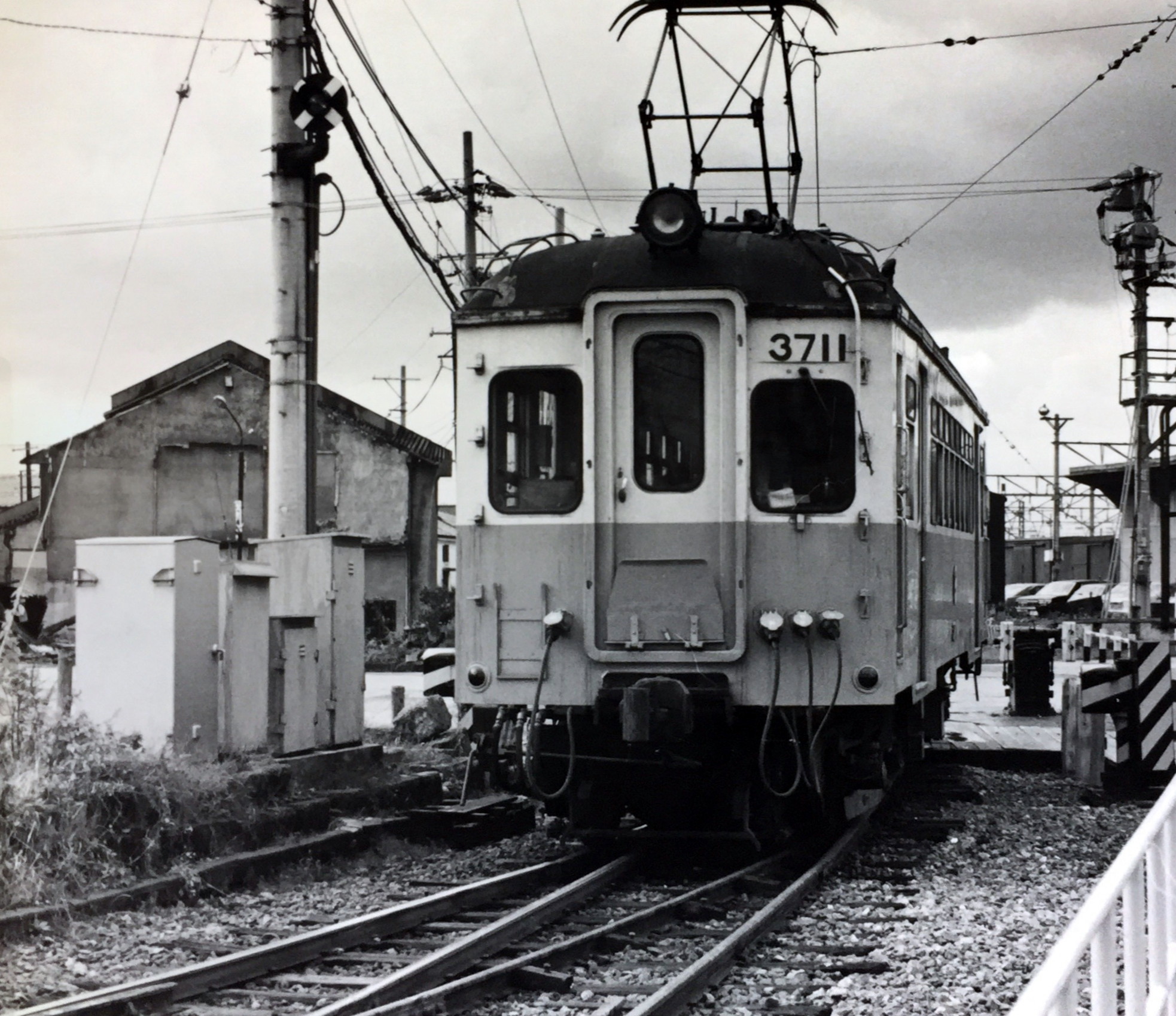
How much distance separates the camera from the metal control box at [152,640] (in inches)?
Result: 351

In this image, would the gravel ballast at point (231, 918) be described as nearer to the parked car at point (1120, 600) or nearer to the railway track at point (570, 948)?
the railway track at point (570, 948)

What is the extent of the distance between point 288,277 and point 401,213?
272 centimetres

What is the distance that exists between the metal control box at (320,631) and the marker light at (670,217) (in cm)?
370

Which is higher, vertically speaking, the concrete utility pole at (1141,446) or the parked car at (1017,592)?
the concrete utility pole at (1141,446)

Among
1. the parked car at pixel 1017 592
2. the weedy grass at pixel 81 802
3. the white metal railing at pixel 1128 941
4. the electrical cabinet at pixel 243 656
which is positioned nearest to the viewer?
the white metal railing at pixel 1128 941

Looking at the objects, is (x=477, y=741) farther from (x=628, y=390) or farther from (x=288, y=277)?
(x=288, y=277)

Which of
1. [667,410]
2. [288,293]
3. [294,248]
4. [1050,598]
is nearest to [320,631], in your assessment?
[288,293]

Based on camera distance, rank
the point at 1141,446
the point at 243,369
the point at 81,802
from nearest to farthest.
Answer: the point at 81,802
the point at 1141,446
the point at 243,369

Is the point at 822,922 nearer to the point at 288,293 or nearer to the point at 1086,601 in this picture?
the point at 288,293

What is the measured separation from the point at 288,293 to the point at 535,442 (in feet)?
12.3

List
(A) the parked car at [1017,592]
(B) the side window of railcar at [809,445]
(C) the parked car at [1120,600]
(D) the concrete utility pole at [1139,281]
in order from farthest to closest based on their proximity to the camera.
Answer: (A) the parked car at [1017,592]
(C) the parked car at [1120,600]
(D) the concrete utility pole at [1139,281]
(B) the side window of railcar at [809,445]

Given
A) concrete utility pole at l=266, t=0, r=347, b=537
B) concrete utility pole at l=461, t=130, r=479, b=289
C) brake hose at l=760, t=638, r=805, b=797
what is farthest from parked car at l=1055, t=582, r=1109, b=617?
brake hose at l=760, t=638, r=805, b=797

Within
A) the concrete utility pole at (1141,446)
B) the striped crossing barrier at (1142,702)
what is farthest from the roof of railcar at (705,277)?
the concrete utility pole at (1141,446)

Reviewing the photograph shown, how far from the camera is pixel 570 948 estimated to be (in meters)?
6.30
